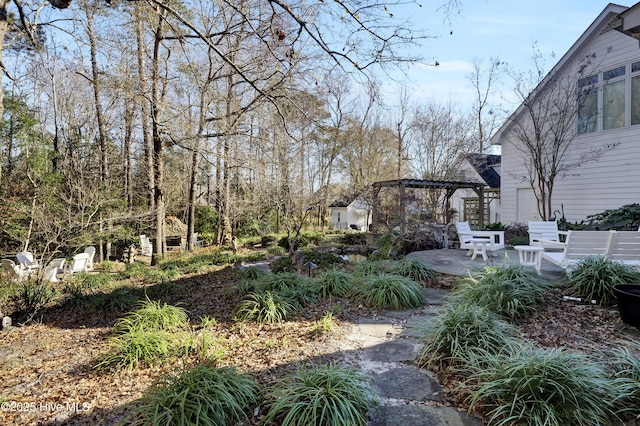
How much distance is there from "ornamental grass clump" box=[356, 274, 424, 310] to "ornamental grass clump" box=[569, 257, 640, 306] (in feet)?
6.55

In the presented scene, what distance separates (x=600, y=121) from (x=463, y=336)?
1021 cm

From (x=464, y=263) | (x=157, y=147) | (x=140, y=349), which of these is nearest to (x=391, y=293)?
(x=464, y=263)

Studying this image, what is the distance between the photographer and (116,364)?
10.5 ft

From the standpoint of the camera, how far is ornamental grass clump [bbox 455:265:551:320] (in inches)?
153

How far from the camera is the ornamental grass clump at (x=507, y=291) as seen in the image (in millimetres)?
3887

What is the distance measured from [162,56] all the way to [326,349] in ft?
34.7

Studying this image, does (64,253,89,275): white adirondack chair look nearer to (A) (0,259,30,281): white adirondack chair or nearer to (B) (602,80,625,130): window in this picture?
(A) (0,259,30,281): white adirondack chair

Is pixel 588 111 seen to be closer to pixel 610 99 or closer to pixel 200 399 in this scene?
pixel 610 99

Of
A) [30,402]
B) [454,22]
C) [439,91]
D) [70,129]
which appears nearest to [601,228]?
[454,22]

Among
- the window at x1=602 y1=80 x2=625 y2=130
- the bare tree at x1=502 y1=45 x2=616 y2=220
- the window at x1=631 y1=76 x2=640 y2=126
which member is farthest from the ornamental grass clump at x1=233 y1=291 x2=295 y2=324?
the window at x1=602 y1=80 x2=625 y2=130

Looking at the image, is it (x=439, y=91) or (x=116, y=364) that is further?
(x=439, y=91)

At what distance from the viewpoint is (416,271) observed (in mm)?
6176

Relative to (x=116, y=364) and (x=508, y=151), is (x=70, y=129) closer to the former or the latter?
(x=116, y=364)

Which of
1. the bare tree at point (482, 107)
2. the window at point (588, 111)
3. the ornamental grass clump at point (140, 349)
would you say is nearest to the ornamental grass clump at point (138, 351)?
the ornamental grass clump at point (140, 349)
